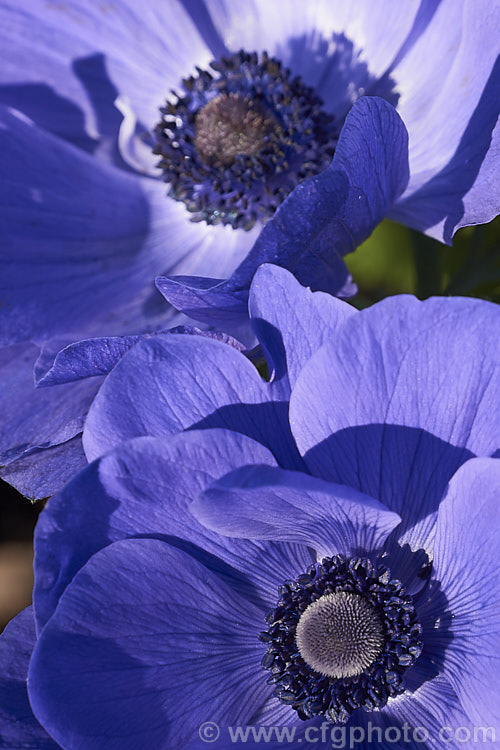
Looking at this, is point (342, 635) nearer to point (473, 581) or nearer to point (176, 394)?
point (473, 581)

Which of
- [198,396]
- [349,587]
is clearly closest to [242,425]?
[198,396]

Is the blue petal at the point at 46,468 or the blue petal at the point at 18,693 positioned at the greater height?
the blue petal at the point at 46,468

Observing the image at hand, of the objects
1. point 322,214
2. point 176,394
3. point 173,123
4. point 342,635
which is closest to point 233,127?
point 173,123

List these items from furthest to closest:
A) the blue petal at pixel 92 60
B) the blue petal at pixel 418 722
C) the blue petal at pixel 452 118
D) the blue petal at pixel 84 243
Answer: the blue petal at pixel 92 60 → the blue petal at pixel 84 243 → the blue petal at pixel 452 118 → the blue petal at pixel 418 722

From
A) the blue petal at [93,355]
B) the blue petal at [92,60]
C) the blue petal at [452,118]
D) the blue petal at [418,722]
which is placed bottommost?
the blue petal at [418,722]

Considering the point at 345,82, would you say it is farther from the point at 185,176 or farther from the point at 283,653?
the point at 283,653

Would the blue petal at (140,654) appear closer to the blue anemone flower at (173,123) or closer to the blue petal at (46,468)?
the blue petal at (46,468)

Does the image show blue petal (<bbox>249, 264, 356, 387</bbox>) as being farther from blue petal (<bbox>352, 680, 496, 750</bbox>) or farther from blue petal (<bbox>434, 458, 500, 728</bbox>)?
blue petal (<bbox>352, 680, 496, 750</bbox>)

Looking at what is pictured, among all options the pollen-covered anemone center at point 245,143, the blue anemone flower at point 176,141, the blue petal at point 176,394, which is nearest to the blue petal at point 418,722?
the blue petal at point 176,394
